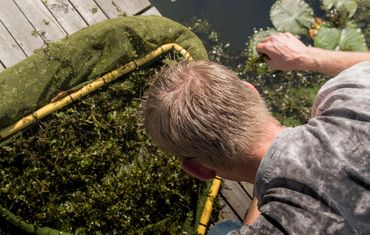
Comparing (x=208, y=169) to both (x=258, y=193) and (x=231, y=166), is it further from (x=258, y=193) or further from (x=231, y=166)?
(x=258, y=193)

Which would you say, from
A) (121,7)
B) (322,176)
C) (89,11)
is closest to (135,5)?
(121,7)

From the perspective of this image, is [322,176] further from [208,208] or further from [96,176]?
[96,176]

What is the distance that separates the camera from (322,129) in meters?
1.52

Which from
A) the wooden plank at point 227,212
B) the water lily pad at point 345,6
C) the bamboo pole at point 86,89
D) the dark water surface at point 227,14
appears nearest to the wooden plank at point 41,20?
the bamboo pole at point 86,89

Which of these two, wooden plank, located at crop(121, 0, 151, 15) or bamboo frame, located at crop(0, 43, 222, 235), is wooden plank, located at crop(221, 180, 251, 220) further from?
wooden plank, located at crop(121, 0, 151, 15)

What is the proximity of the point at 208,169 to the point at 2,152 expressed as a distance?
6.32 ft

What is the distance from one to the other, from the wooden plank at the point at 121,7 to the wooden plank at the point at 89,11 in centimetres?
4

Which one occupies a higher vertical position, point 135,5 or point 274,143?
point 135,5

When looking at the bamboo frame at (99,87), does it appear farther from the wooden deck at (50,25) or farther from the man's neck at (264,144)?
the man's neck at (264,144)

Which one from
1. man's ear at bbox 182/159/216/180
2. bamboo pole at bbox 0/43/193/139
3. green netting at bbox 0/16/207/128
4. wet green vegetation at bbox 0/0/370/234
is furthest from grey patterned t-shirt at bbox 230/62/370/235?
green netting at bbox 0/16/207/128

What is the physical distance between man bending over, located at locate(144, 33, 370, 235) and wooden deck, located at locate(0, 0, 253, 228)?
1779 millimetres

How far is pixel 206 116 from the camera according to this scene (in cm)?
159

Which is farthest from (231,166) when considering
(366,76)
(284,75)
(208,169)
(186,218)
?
(284,75)

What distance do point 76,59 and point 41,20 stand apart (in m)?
0.57
